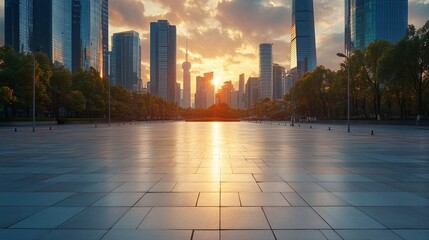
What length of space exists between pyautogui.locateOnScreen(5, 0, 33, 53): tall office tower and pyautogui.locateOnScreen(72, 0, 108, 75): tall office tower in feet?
75.3

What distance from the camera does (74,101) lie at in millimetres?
70688

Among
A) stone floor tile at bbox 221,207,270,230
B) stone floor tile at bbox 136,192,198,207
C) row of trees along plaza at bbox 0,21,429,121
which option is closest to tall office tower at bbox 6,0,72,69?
row of trees along plaza at bbox 0,21,429,121

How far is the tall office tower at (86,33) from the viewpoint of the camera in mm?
153250

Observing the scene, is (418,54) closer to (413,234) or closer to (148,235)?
(413,234)

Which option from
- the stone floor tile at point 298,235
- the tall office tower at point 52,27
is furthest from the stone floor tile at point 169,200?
the tall office tower at point 52,27

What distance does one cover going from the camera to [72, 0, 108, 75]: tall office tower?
503 feet

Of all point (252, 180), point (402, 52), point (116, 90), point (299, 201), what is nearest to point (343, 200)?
point (299, 201)

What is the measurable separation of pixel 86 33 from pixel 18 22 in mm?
36531

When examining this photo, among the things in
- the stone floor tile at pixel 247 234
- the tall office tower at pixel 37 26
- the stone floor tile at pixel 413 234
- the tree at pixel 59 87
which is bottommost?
the stone floor tile at pixel 413 234

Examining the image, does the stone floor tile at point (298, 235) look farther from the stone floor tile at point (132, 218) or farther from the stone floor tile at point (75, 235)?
the stone floor tile at point (75, 235)

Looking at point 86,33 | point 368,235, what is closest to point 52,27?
point 86,33

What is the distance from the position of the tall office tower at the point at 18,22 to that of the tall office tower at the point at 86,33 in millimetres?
22953

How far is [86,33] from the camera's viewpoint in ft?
523

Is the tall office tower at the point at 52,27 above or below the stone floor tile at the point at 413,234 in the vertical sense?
above
